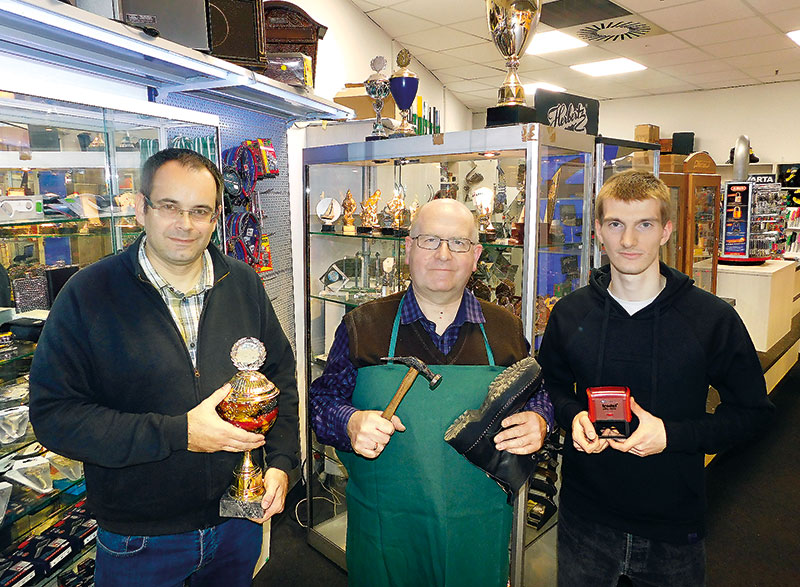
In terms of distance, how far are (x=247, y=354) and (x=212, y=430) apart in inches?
8.9

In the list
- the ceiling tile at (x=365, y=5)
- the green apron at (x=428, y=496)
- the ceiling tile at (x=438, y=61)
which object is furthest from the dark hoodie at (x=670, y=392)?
the ceiling tile at (x=438, y=61)

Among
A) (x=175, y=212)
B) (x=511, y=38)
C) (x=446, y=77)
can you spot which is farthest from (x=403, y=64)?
(x=446, y=77)

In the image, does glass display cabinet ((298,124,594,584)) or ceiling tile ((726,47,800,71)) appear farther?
ceiling tile ((726,47,800,71))

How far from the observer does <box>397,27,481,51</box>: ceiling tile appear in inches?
239

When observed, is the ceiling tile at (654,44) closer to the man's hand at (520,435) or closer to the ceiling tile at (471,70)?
the ceiling tile at (471,70)

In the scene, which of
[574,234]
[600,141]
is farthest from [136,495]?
[600,141]

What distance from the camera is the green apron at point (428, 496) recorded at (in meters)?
1.76

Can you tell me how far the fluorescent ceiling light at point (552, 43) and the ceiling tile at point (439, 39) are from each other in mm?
801

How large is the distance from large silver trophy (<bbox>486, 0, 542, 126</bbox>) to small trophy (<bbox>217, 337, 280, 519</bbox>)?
4.65 feet

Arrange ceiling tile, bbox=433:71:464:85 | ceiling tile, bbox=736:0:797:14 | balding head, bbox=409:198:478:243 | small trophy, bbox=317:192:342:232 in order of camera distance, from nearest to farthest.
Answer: balding head, bbox=409:198:478:243
small trophy, bbox=317:192:342:232
ceiling tile, bbox=736:0:797:14
ceiling tile, bbox=433:71:464:85

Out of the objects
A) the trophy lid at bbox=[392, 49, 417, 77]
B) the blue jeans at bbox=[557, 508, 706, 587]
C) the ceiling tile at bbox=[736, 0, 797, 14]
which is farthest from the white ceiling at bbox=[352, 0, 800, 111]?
the blue jeans at bbox=[557, 508, 706, 587]

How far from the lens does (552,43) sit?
6.75 m

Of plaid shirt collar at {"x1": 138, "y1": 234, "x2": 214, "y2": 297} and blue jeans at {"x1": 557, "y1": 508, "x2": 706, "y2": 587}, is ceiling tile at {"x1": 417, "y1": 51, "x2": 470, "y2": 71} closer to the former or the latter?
plaid shirt collar at {"x1": 138, "y1": 234, "x2": 214, "y2": 297}

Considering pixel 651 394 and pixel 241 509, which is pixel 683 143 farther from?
pixel 241 509
